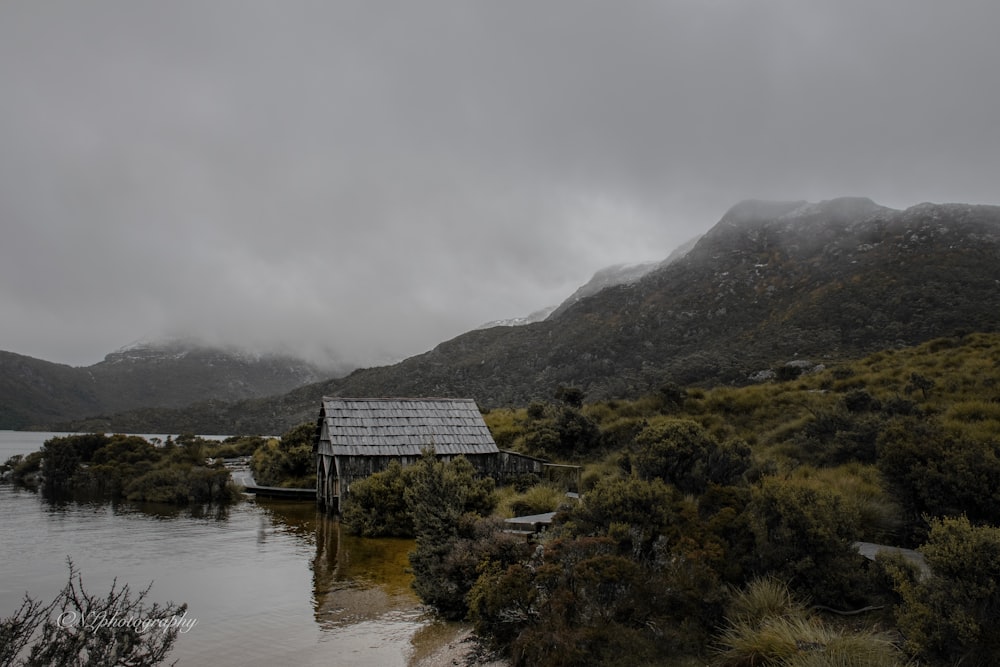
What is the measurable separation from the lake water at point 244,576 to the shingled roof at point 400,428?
2.82 metres

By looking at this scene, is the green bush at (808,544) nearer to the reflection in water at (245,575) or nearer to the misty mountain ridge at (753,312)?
the reflection in water at (245,575)

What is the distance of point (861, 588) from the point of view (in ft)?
21.8

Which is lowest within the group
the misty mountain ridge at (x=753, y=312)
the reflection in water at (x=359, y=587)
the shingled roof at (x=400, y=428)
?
the reflection in water at (x=359, y=587)

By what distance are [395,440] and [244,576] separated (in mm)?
8428

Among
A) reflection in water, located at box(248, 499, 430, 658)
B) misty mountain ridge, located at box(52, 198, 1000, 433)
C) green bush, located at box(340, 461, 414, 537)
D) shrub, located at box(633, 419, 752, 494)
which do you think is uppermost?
misty mountain ridge, located at box(52, 198, 1000, 433)

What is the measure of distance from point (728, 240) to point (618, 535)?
68834 mm

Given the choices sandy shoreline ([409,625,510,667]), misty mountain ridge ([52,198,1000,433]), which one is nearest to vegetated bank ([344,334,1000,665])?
sandy shoreline ([409,625,510,667])

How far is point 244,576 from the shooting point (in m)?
12.3

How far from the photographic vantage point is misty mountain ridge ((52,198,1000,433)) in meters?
37.6

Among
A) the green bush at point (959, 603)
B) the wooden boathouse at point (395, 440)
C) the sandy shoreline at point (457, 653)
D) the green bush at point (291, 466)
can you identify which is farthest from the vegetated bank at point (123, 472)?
the green bush at point (959, 603)

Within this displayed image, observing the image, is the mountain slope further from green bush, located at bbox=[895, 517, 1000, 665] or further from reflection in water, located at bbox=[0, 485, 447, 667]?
green bush, located at bbox=[895, 517, 1000, 665]

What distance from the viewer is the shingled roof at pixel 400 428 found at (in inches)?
788

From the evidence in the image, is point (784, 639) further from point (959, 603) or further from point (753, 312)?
point (753, 312)

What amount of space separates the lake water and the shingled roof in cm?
282
